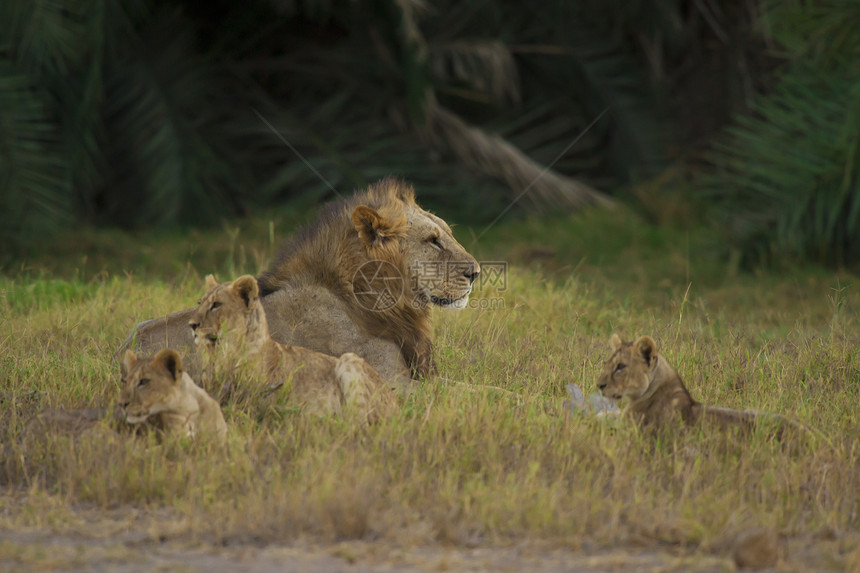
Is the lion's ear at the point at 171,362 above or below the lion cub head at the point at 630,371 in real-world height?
below

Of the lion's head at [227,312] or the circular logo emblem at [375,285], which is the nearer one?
the lion's head at [227,312]

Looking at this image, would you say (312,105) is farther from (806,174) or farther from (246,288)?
(246,288)

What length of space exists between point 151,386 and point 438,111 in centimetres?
940

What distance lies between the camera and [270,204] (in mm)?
13391

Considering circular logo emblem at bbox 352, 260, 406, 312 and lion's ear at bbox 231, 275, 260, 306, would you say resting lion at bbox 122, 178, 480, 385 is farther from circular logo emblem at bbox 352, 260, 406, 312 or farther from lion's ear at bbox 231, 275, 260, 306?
lion's ear at bbox 231, 275, 260, 306

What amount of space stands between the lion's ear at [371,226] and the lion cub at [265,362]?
938 mm

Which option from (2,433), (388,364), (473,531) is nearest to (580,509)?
(473,531)

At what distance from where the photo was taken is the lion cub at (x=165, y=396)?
465cm

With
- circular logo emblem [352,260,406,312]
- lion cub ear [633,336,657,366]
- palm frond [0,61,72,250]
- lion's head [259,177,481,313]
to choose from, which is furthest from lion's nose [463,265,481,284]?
palm frond [0,61,72,250]

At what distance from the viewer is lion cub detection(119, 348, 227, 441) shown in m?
4.65

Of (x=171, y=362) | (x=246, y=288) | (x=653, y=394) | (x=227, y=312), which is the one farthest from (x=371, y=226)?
(x=653, y=394)

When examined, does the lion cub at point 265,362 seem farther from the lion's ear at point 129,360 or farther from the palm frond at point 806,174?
the palm frond at point 806,174

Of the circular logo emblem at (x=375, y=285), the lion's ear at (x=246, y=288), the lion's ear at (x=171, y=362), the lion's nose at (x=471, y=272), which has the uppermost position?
the lion's nose at (x=471, y=272)

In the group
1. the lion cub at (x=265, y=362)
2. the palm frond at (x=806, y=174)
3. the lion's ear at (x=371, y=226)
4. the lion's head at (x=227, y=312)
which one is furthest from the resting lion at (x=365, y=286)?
the palm frond at (x=806, y=174)
